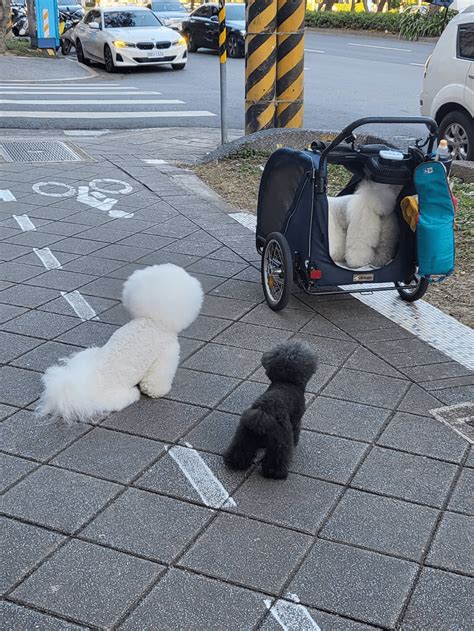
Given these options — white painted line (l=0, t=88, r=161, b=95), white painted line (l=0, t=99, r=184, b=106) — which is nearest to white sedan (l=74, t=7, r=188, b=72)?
white painted line (l=0, t=88, r=161, b=95)

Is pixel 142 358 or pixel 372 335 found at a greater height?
pixel 142 358

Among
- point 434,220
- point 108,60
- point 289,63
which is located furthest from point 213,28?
point 434,220

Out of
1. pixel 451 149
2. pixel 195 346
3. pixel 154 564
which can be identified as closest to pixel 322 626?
pixel 154 564

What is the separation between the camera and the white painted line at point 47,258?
604 cm

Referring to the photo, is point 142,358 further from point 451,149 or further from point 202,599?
point 451,149

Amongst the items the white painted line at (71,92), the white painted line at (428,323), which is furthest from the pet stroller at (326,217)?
the white painted line at (71,92)

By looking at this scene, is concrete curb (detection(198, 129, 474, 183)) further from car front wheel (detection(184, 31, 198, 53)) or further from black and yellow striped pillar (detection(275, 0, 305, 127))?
car front wheel (detection(184, 31, 198, 53))

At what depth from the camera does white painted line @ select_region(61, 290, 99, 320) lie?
510 cm

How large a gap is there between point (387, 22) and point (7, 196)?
1132 inches

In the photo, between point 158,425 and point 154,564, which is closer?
point 154,564

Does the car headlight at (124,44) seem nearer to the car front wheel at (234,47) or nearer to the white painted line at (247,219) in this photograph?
the car front wheel at (234,47)

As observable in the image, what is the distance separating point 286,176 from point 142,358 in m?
1.97

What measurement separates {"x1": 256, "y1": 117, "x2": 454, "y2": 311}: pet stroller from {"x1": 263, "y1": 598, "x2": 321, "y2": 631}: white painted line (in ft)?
8.64

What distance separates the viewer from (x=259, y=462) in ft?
11.5
